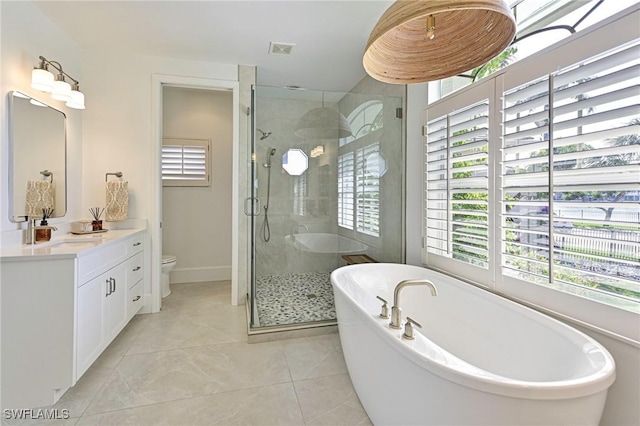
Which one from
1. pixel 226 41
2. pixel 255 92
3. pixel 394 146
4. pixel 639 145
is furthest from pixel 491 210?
pixel 226 41

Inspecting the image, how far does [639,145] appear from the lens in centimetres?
112

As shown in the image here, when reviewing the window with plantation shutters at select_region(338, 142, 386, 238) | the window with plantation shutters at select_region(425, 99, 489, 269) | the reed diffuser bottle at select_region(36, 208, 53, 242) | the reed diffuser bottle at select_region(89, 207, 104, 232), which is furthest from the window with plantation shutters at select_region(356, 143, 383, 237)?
the reed diffuser bottle at select_region(36, 208, 53, 242)

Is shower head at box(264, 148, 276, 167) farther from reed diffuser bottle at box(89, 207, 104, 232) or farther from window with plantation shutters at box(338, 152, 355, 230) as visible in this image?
reed diffuser bottle at box(89, 207, 104, 232)

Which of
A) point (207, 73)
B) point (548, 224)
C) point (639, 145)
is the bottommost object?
point (548, 224)

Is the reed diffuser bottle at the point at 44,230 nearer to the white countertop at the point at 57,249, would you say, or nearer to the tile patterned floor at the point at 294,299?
the white countertop at the point at 57,249

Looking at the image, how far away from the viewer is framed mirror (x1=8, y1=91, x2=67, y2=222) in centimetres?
203

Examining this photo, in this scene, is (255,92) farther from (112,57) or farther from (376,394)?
(376,394)

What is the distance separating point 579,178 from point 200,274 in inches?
169

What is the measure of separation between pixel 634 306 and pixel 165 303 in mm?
3849

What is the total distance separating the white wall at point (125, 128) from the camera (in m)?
2.92

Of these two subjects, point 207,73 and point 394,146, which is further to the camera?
point 207,73

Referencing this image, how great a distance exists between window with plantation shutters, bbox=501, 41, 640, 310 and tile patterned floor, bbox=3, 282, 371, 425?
4.36 feet

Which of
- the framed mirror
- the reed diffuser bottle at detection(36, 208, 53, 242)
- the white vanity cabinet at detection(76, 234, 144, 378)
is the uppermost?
the framed mirror

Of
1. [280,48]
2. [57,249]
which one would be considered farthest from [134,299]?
[280,48]
